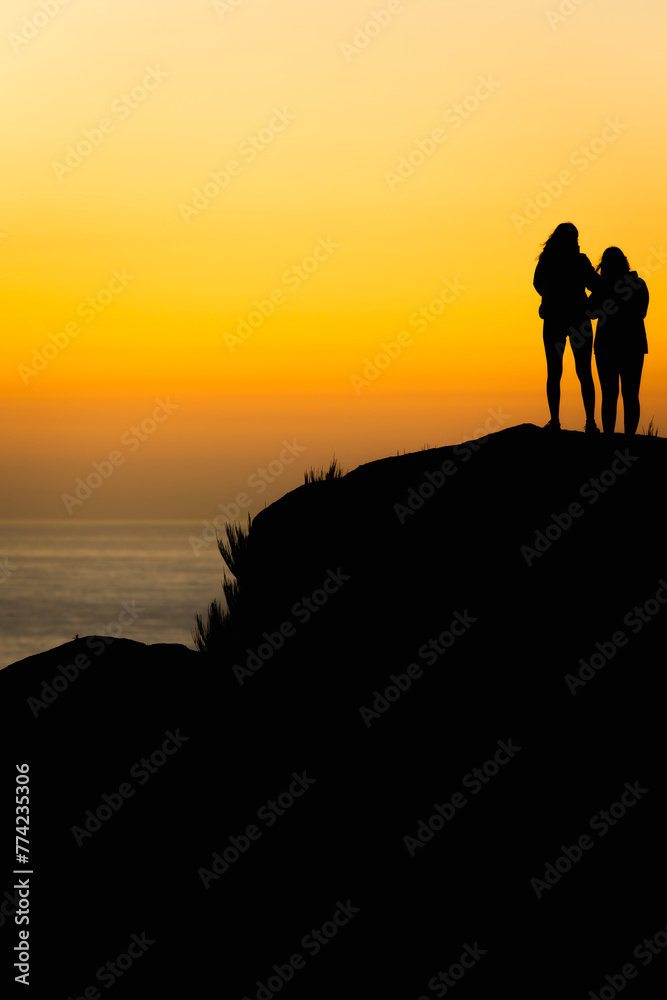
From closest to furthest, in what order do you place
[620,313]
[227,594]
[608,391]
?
[620,313], [608,391], [227,594]

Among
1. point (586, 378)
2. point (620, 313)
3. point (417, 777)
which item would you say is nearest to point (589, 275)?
point (620, 313)

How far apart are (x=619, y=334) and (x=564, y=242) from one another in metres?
1.14

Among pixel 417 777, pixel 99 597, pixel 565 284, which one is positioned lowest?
pixel 99 597

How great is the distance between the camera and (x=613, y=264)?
10062mm

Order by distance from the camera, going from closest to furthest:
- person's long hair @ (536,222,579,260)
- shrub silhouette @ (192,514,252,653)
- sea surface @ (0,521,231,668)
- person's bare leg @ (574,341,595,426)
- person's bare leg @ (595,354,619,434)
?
person's long hair @ (536,222,579,260) → person's bare leg @ (574,341,595,426) → person's bare leg @ (595,354,619,434) → shrub silhouette @ (192,514,252,653) → sea surface @ (0,521,231,668)

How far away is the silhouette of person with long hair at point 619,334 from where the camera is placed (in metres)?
10.1

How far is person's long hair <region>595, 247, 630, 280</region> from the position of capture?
1003cm

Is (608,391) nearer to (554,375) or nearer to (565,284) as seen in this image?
(554,375)

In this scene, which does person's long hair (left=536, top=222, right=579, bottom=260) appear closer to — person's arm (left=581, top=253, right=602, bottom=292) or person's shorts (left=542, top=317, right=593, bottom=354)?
person's arm (left=581, top=253, right=602, bottom=292)

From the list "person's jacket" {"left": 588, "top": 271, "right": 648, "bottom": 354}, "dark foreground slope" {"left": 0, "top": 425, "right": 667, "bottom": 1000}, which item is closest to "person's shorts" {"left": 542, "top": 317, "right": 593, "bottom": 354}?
"person's jacket" {"left": 588, "top": 271, "right": 648, "bottom": 354}

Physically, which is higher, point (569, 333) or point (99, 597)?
point (569, 333)

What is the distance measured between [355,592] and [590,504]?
2415 mm

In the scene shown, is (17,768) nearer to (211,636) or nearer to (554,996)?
(211,636)

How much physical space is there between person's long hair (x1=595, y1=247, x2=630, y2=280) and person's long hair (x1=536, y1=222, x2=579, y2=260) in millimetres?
373
